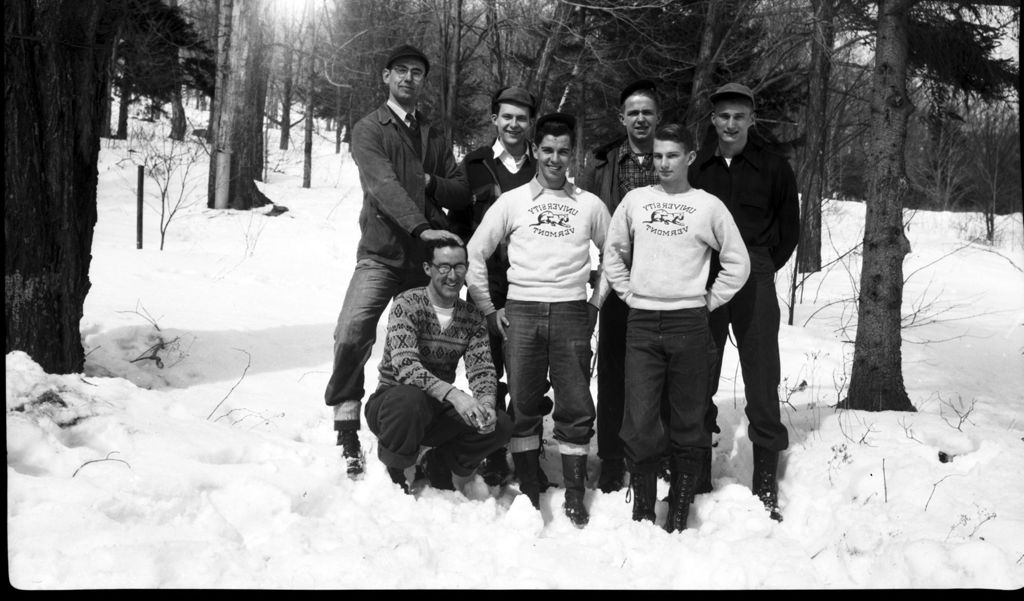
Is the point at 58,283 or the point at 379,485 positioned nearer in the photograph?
the point at 379,485

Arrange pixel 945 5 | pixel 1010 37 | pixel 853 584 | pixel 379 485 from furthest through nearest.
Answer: pixel 1010 37, pixel 945 5, pixel 379 485, pixel 853 584

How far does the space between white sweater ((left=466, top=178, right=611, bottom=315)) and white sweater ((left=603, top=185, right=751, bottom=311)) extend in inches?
10.3

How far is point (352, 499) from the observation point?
3.40 m

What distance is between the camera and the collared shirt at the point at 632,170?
3855 mm

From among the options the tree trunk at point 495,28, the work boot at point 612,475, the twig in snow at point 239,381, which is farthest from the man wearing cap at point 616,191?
the tree trunk at point 495,28

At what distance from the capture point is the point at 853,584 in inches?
116

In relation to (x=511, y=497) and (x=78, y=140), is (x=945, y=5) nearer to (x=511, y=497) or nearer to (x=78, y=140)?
(x=511, y=497)

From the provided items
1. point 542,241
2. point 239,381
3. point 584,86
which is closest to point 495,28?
point 584,86

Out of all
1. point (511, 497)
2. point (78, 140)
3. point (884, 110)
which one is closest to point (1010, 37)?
point (884, 110)

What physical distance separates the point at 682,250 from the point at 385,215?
151 centimetres

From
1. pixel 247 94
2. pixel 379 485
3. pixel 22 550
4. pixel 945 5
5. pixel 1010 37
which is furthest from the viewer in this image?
pixel 247 94

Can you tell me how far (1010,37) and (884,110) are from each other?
1.78 metres

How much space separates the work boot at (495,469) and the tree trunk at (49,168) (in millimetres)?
2454

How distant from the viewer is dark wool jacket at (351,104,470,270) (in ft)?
12.3
